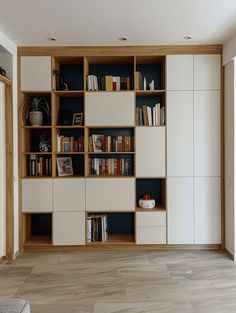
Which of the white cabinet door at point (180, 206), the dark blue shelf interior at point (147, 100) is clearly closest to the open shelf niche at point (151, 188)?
the white cabinet door at point (180, 206)

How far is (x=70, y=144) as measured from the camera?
17.2 ft

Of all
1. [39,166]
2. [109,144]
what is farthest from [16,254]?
[109,144]

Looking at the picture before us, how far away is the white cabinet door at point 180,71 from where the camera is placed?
16.5 feet

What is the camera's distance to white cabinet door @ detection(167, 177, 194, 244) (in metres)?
5.06

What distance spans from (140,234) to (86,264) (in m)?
0.92

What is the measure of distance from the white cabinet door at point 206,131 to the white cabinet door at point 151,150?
18.0 inches

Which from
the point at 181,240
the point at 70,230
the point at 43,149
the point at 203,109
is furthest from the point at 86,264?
the point at 203,109

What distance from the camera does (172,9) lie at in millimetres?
3723

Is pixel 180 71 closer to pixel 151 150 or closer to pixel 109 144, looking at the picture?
pixel 151 150

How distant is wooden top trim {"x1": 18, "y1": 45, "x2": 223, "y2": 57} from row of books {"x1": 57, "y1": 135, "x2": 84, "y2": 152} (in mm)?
1135

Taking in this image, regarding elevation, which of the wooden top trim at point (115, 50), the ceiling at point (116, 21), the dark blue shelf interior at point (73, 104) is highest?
the ceiling at point (116, 21)

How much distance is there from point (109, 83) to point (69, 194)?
1.61m

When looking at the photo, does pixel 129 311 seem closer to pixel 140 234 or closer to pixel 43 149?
pixel 140 234

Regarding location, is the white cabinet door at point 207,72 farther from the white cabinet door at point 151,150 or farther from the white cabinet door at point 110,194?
the white cabinet door at point 110,194
